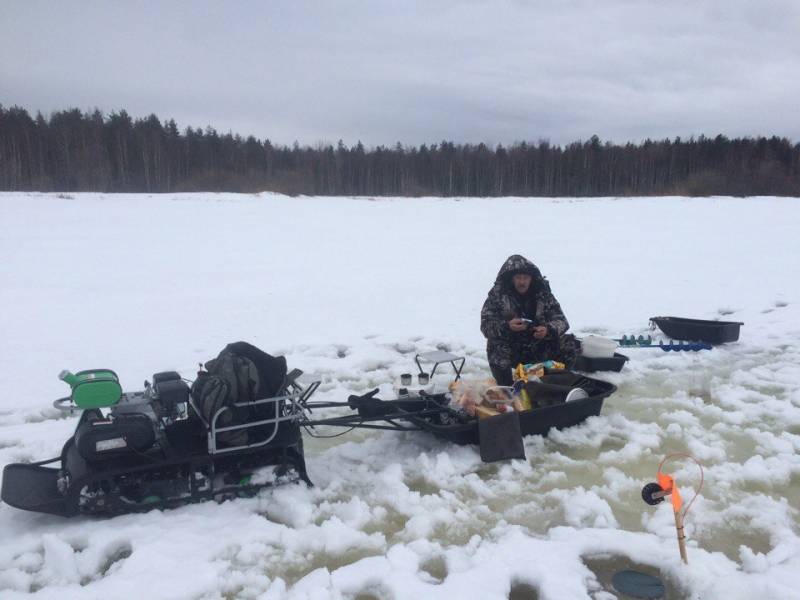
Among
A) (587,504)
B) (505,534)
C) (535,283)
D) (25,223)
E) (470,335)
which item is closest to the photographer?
(505,534)

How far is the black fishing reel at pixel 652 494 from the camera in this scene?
9.74 ft

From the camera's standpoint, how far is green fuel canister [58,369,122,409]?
3.61 metres

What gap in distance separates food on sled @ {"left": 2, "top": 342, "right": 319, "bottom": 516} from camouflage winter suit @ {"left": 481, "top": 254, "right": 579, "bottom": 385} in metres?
2.21

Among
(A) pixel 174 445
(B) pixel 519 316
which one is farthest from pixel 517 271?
(A) pixel 174 445

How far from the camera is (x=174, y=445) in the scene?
148 inches

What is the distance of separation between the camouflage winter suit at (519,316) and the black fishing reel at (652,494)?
2446 mm

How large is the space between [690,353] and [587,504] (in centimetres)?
423

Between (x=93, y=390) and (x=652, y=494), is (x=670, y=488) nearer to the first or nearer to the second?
(x=652, y=494)

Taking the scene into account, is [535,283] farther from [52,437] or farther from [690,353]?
[52,437]

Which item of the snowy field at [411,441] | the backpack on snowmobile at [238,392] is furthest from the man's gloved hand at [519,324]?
the backpack on snowmobile at [238,392]

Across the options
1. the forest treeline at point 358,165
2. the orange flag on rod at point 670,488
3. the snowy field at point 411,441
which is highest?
the forest treeline at point 358,165

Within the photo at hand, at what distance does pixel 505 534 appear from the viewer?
3303mm

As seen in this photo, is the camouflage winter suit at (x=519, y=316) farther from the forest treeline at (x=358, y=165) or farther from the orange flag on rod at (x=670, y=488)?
the forest treeline at (x=358, y=165)

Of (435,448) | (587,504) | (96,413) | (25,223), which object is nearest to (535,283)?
(435,448)
